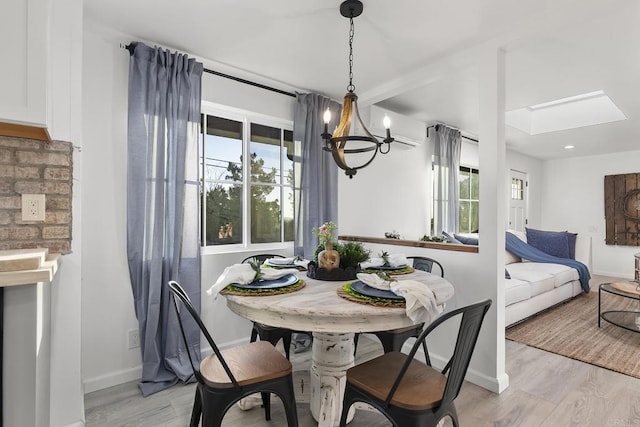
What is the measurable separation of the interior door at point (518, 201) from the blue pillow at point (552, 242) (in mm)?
843

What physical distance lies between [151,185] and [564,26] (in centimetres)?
284

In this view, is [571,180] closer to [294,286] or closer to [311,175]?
[311,175]

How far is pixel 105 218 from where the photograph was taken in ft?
7.26

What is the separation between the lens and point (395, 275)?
1919 mm

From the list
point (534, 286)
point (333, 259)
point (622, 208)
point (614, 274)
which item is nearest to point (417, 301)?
point (333, 259)

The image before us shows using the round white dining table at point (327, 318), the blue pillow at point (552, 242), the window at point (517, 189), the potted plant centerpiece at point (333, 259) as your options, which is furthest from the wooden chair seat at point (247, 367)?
the window at point (517, 189)

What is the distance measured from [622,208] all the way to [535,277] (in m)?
3.92

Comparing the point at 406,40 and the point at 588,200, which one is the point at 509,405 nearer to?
the point at 406,40

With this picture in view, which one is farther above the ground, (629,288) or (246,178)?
(246,178)

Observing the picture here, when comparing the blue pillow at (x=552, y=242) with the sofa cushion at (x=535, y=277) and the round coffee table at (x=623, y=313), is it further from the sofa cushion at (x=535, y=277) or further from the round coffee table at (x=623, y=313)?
the round coffee table at (x=623, y=313)

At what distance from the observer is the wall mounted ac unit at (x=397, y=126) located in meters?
3.52

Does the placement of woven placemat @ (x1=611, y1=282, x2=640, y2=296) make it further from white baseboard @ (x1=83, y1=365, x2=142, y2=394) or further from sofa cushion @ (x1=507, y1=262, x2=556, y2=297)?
white baseboard @ (x1=83, y1=365, x2=142, y2=394)

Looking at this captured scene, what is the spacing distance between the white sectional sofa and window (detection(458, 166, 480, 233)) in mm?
700

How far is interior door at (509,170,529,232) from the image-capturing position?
621 centimetres
